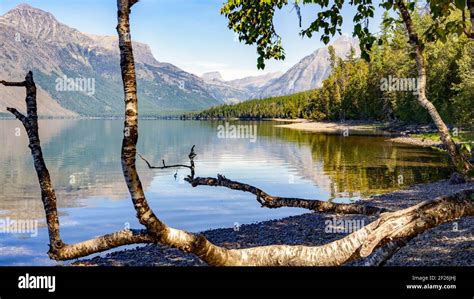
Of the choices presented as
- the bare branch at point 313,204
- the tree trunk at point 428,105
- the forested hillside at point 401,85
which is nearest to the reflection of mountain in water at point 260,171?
the forested hillside at point 401,85

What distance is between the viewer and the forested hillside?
66.6 m

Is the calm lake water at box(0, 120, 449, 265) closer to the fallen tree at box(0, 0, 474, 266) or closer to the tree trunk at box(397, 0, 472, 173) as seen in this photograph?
the tree trunk at box(397, 0, 472, 173)

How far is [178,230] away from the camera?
15.8 ft

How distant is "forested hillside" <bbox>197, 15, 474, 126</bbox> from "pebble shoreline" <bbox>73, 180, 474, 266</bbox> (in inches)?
275

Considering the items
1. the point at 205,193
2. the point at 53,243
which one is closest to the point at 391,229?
the point at 53,243

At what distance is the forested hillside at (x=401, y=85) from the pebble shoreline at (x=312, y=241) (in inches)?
275

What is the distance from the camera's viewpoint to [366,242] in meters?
5.05

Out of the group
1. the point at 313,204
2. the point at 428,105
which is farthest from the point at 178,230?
the point at 428,105

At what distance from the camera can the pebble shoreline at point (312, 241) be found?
1594cm

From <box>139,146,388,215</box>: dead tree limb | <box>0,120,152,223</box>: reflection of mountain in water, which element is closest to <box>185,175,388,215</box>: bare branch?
<box>139,146,388,215</box>: dead tree limb

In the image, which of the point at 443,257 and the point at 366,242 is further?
the point at 443,257

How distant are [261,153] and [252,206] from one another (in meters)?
47.5

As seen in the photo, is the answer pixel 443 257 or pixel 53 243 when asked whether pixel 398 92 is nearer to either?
pixel 443 257

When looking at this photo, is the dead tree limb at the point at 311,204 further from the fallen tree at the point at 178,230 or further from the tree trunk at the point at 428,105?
the fallen tree at the point at 178,230
